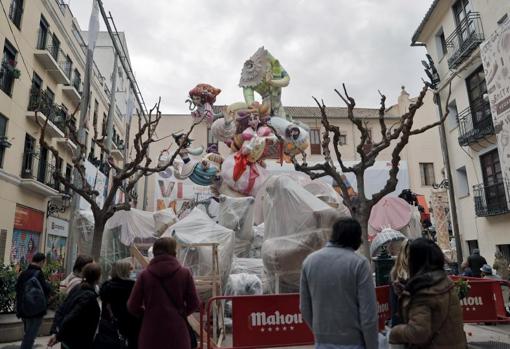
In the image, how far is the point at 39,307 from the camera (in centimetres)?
552

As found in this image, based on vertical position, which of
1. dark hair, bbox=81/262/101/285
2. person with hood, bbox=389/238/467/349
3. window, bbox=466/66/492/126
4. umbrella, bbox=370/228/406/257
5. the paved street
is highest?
window, bbox=466/66/492/126

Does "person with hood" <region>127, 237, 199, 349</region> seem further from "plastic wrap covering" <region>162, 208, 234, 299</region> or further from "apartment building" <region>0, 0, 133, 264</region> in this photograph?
"apartment building" <region>0, 0, 133, 264</region>

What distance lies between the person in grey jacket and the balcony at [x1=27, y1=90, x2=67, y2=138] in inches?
648

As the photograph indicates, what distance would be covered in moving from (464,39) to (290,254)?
45.7 ft

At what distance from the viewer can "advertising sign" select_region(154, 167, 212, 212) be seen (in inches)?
1032

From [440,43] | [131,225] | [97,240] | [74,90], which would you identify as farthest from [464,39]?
[74,90]

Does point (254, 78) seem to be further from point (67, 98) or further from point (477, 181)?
point (67, 98)

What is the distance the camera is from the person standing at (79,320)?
3746 millimetres

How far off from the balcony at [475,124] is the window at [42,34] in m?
18.0

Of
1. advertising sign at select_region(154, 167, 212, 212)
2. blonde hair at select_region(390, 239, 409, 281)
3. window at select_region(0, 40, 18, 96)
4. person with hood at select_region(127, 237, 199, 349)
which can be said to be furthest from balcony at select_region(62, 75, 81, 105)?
blonde hair at select_region(390, 239, 409, 281)

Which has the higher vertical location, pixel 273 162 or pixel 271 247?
pixel 273 162

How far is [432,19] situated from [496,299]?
15948 mm

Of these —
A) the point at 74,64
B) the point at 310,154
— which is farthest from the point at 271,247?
the point at 310,154

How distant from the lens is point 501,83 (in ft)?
42.6
